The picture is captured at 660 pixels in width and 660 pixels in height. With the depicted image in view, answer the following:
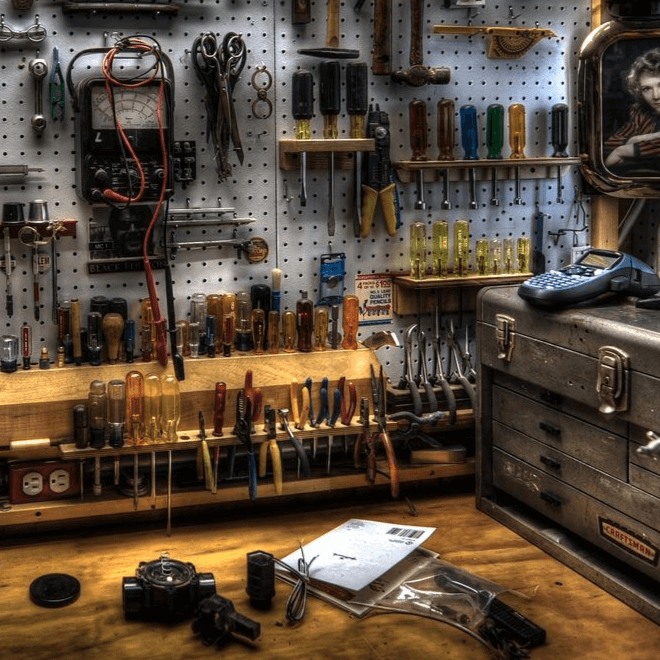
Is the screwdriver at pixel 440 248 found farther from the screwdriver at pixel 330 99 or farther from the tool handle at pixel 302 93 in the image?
the tool handle at pixel 302 93

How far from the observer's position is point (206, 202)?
3000 mm

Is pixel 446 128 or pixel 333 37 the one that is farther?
pixel 446 128

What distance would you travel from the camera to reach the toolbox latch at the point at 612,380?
2373 millimetres

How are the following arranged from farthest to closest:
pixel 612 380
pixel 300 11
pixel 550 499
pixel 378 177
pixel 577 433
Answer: pixel 378 177 → pixel 300 11 → pixel 550 499 → pixel 577 433 → pixel 612 380

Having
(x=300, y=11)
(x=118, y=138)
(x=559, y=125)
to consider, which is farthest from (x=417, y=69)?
(x=118, y=138)

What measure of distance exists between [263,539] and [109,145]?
116cm

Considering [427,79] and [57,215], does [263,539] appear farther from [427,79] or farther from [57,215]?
[427,79]

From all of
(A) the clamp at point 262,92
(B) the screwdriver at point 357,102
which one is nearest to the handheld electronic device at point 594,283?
(B) the screwdriver at point 357,102

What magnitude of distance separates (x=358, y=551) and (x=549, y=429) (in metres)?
0.60

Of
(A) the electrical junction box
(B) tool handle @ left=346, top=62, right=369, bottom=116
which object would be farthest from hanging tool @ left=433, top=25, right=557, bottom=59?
(A) the electrical junction box

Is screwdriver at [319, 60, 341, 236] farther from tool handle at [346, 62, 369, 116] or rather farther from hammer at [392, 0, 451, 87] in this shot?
hammer at [392, 0, 451, 87]

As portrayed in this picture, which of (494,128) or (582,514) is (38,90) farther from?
(582,514)

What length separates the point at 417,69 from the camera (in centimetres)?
300

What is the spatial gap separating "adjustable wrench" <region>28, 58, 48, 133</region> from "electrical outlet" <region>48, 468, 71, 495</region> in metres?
0.94
